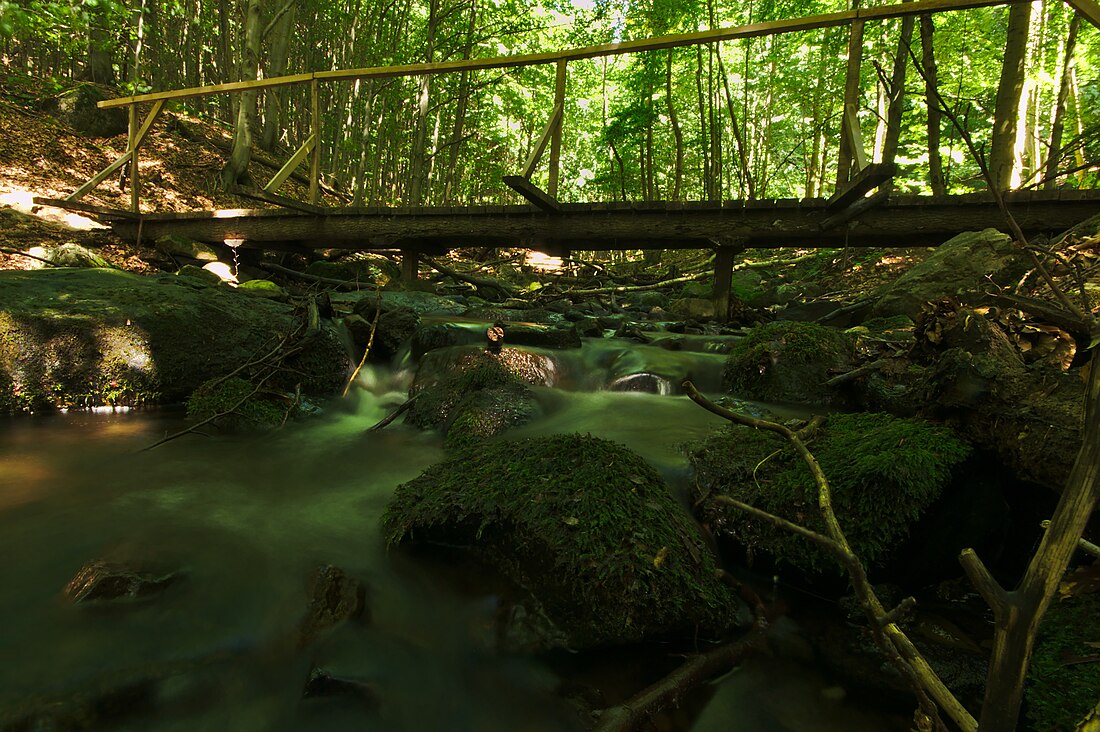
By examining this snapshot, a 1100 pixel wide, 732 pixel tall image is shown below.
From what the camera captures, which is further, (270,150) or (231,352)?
(270,150)

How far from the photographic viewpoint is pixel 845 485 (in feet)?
8.30

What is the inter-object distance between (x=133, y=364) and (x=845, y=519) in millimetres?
5459

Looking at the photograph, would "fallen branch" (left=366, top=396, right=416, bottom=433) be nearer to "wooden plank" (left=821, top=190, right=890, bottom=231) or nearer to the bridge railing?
the bridge railing

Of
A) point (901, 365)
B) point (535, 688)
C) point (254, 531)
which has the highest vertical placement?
point (901, 365)

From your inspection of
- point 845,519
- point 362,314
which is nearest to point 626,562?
point 845,519

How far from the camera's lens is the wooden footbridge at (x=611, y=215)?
6.41 meters

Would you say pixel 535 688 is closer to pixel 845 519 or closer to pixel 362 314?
pixel 845 519

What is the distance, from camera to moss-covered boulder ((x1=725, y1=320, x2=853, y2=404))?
15.0ft

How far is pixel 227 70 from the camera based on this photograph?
2281 centimetres

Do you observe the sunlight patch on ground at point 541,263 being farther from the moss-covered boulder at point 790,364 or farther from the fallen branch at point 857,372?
the fallen branch at point 857,372

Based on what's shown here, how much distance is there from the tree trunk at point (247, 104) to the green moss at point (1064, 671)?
14321mm

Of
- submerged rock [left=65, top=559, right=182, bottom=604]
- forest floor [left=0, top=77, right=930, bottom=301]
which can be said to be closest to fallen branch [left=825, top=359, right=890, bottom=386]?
submerged rock [left=65, top=559, right=182, bottom=604]

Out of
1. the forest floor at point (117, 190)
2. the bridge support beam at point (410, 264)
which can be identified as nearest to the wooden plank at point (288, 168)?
the bridge support beam at point (410, 264)

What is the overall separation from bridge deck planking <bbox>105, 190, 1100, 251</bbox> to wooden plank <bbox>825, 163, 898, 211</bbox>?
1.46ft
